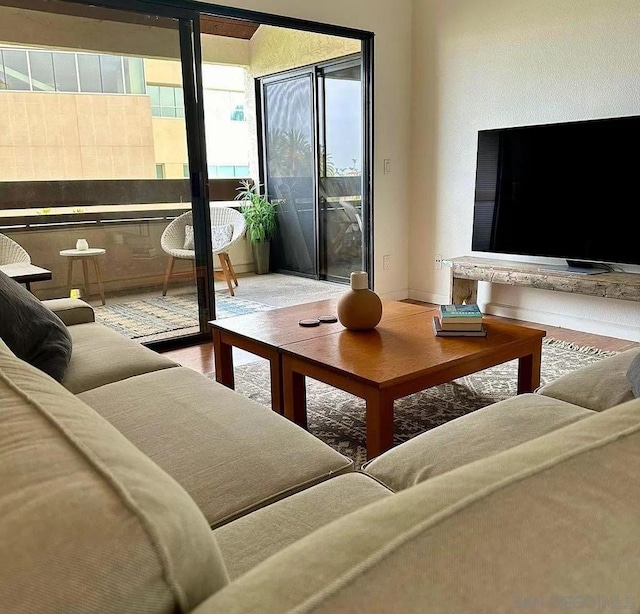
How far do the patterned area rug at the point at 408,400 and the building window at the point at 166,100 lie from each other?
5.21 feet

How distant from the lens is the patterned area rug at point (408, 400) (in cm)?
240

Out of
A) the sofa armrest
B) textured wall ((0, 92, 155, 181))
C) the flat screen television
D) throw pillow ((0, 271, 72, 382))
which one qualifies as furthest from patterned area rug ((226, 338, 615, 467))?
textured wall ((0, 92, 155, 181))

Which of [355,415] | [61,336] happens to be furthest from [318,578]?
[355,415]

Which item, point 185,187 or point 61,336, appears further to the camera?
point 185,187

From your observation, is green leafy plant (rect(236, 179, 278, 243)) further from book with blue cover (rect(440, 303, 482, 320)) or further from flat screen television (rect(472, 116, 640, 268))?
book with blue cover (rect(440, 303, 482, 320))

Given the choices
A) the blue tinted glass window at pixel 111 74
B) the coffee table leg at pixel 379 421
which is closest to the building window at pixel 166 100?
the blue tinted glass window at pixel 111 74

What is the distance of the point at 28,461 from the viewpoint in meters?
0.58

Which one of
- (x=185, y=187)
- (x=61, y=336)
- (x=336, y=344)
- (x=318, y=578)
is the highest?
(x=185, y=187)

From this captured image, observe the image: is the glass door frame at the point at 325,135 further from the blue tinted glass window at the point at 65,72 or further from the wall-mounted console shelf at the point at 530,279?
the blue tinted glass window at the point at 65,72

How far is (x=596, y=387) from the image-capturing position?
1.66 meters

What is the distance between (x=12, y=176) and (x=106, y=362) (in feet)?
5.69

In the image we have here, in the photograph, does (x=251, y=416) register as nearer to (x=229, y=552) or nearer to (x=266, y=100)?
(x=229, y=552)

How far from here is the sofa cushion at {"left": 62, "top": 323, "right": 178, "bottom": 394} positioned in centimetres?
183

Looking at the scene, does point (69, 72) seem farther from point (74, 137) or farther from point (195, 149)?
point (195, 149)
